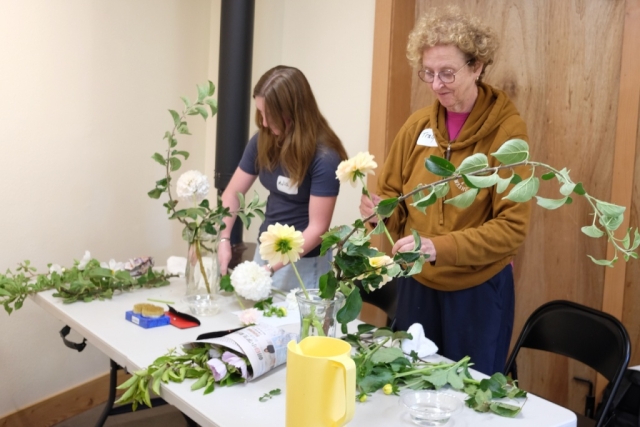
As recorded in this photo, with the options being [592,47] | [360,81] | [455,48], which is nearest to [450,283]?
[455,48]

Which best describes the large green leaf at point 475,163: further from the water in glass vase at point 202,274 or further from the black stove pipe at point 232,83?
the black stove pipe at point 232,83

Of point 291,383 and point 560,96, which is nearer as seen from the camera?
point 291,383

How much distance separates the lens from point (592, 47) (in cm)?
217

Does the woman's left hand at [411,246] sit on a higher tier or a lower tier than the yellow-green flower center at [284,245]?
lower

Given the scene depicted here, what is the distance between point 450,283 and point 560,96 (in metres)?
0.98

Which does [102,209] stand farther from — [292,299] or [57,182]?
[292,299]

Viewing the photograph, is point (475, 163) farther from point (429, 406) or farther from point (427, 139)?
point (427, 139)

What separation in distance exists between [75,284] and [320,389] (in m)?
1.13

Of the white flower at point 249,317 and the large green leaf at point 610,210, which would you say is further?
the white flower at point 249,317

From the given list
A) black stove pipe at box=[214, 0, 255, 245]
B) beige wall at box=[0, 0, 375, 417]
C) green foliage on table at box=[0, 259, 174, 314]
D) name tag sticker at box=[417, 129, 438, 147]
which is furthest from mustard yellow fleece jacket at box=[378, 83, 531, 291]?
black stove pipe at box=[214, 0, 255, 245]

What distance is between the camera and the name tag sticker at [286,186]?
82.3 inches

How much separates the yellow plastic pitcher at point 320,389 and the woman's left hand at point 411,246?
15.6 inches

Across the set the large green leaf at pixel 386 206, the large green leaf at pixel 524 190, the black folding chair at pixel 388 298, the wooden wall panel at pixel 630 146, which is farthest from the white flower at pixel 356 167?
the wooden wall panel at pixel 630 146

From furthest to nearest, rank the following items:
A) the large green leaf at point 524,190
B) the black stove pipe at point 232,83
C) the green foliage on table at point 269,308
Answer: the black stove pipe at point 232,83 → the green foliage on table at point 269,308 → the large green leaf at point 524,190
